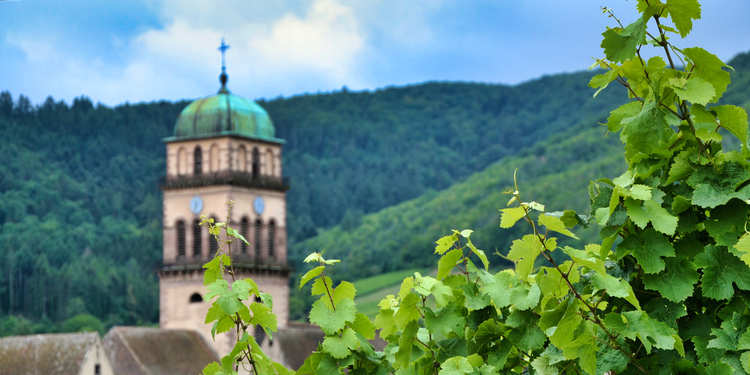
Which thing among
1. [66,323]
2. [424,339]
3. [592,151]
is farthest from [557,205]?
[424,339]

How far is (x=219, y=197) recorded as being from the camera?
58.8 metres

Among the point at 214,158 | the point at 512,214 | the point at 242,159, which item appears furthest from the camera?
the point at 242,159

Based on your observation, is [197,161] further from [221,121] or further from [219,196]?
[219,196]

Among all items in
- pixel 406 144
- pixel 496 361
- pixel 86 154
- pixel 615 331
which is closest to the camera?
pixel 615 331

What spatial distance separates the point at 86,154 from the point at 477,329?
4779 inches

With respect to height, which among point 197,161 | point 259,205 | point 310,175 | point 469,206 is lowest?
point 259,205

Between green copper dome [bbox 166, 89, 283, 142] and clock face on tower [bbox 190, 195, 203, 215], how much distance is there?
3170mm

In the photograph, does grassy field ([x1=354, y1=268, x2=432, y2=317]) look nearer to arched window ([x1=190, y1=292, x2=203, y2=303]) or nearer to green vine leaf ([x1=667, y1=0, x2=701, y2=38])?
arched window ([x1=190, y1=292, x2=203, y2=303])

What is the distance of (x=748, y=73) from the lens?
428 ft

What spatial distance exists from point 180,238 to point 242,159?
4.91 metres

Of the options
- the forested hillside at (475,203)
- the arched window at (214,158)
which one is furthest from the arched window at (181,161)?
the forested hillside at (475,203)

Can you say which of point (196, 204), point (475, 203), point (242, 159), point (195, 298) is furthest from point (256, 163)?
point (475, 203)

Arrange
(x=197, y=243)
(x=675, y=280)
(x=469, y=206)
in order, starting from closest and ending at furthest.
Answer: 1. (x=675, y=280)
2. (x=197, y=243)
3. (x=469, y=206)

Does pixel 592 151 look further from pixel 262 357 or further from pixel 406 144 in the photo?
pixel 262 357
